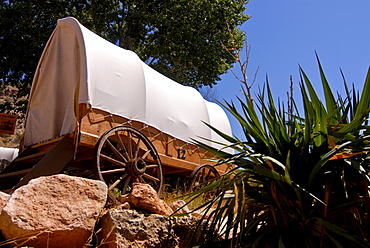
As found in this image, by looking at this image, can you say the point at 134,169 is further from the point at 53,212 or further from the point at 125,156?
the point at 53,212

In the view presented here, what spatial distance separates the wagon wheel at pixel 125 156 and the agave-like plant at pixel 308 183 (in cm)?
236

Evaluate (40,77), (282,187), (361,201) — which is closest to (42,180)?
(282,187)

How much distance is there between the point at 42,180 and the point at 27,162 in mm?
2480

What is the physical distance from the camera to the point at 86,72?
475cm

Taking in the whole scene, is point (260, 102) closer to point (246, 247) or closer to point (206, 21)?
point (246, 247)

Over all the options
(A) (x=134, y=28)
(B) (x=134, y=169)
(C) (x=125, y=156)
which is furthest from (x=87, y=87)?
(A) (x=134, y=28)

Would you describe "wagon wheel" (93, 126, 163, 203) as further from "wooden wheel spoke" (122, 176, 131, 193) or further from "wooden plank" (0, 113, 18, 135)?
"wooden plank" (0, 113, 18, 135)

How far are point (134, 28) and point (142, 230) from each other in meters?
11.6

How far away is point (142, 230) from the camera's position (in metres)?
3.10

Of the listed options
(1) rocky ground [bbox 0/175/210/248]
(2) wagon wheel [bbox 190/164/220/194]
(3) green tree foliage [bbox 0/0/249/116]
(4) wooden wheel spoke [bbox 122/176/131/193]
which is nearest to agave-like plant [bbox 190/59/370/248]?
(1) rocky ground [bbox 0/175/210/248]

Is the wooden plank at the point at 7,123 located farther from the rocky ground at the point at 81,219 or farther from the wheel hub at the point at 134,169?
the rocky ground at the point at 81,219

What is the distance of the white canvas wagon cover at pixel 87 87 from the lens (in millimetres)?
4961

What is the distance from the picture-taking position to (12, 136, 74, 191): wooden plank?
13.7 feet

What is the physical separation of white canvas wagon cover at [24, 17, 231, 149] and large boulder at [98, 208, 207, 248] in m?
1.92
